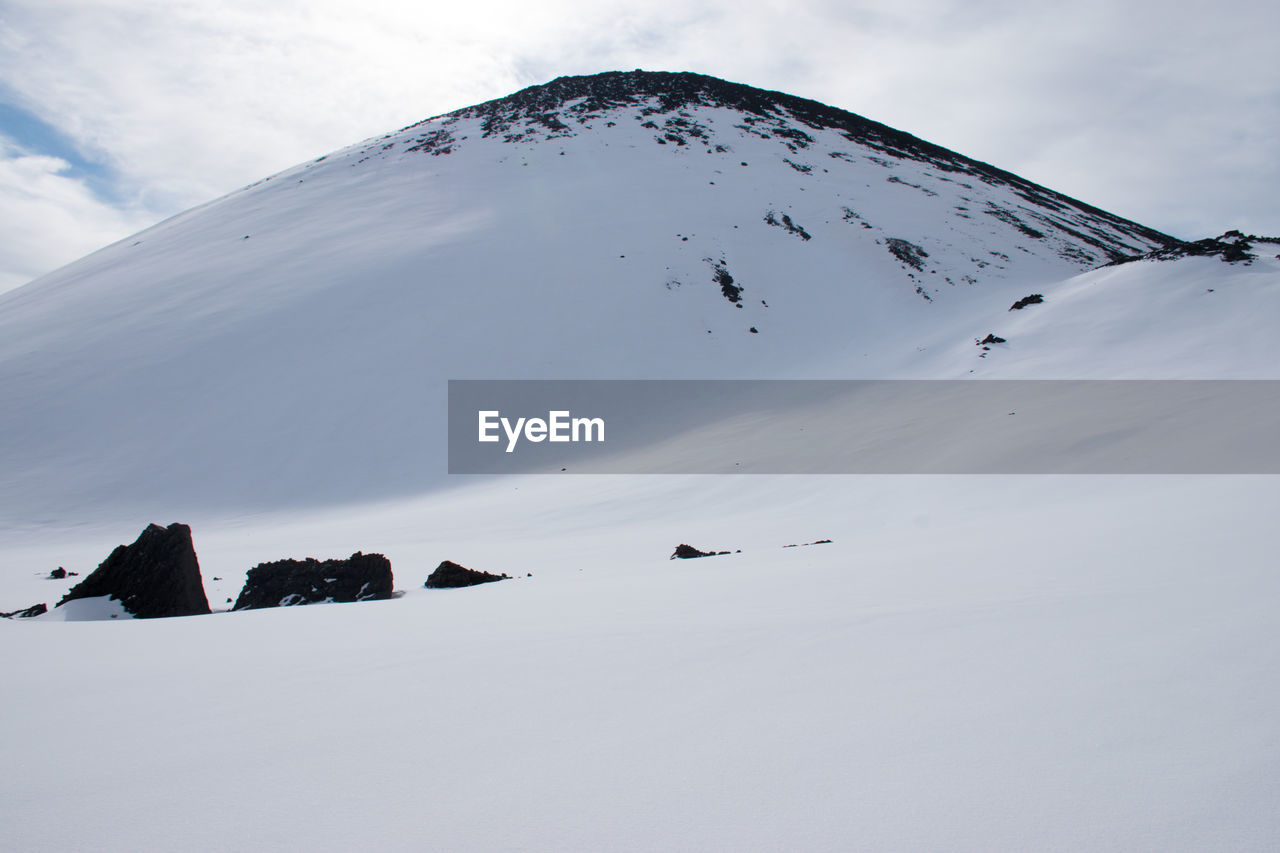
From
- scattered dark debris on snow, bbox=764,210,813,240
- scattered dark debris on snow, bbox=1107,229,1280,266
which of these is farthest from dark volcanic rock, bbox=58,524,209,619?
scattered dark debris on snow, bbox=764,210,813,240

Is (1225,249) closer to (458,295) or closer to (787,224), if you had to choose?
(787,224)

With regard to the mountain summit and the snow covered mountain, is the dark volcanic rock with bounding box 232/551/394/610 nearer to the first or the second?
the snow covered mountain

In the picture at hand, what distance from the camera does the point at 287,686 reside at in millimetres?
3309

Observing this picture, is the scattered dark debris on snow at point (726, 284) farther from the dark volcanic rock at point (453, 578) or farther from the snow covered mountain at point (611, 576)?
the dark volcanic rock at point (453, 578)

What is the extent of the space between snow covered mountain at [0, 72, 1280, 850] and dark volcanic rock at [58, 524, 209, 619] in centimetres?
133

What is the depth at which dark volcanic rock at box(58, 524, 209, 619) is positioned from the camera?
6.74 m

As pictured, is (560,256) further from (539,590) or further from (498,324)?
(539,590)

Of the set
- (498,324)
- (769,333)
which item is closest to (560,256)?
(498,324)

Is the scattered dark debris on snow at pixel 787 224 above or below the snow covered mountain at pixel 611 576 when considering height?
above

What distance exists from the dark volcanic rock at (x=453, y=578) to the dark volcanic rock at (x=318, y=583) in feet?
1.74

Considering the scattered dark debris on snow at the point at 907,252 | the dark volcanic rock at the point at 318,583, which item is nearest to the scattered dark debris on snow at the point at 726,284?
the scattered dark debris on snow at the point at 907,252

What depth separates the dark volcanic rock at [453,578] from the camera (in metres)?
7.55

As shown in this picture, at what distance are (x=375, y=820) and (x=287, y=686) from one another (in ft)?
5.05

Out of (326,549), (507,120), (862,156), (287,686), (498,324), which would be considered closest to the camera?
(287,686)
